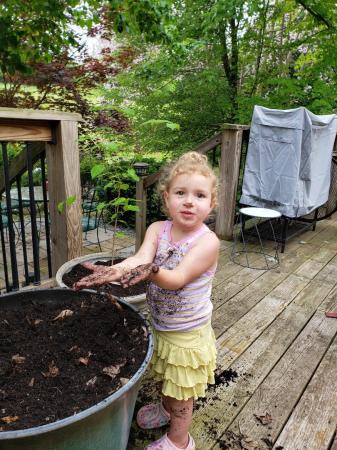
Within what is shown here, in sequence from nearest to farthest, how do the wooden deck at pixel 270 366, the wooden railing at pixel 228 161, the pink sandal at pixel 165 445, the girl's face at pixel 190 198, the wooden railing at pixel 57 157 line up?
1. the girl's face at pixel 190 198
2. the pink sandal at pixel 165 445
3. the wooden deck at pixel 270 366
4. the wooden railing at pixel 57 157
5. the wooden railing at pixel 228 161

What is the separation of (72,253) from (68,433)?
4.25 ft

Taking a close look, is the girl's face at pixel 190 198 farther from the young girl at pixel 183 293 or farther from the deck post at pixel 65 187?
the deck post at pixel 65 187

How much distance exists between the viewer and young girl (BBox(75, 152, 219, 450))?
123cm

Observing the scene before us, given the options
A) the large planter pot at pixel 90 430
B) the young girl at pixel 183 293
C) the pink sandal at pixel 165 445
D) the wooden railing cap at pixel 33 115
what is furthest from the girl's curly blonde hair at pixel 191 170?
the pink sandal at pixel 165 445

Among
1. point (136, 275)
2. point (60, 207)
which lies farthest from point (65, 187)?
point (136, 275)

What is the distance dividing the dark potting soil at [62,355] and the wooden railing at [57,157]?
26.1 inches

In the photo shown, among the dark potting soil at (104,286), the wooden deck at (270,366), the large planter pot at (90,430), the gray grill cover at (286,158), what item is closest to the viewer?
the large planter pot at (90,430)

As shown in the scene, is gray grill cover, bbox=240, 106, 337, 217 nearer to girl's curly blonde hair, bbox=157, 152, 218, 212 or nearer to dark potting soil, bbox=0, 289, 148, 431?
girl's curly blonde hair, bbox=157, 152, 218, 212

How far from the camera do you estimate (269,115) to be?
3512 millimetres

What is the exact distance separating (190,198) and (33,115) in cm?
94

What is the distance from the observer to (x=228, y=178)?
12.1 ft

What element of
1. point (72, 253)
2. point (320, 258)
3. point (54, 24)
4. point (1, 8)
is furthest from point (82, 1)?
point (320, 258)

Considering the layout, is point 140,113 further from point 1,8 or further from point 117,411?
point 117,411

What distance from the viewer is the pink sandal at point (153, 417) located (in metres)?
1.49
